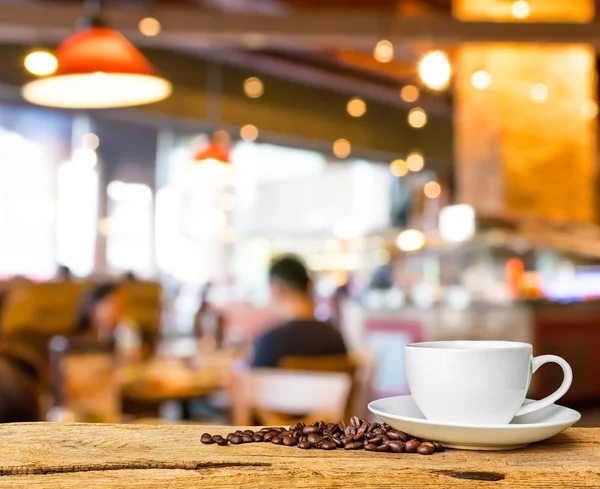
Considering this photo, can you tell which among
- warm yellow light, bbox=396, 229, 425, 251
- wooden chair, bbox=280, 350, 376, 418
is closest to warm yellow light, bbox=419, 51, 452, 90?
wooden chair, bbox=280, 350, 376, 418

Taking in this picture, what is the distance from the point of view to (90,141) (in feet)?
33.4

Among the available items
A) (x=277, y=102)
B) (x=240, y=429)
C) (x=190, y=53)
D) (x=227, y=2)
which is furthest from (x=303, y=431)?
(x=277, y=102)

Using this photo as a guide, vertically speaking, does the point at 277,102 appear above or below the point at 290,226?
above

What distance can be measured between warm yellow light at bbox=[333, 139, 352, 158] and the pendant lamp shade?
8577mm

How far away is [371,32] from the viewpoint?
22.4ft

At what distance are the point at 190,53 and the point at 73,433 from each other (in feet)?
30.7

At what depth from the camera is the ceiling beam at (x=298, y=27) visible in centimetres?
672

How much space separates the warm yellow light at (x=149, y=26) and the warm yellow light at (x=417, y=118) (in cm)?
634

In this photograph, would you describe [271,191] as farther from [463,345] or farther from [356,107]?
[463,345]

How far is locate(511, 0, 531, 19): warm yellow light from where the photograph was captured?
7.35m

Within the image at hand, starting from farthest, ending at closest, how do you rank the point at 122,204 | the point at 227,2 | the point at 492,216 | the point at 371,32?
the point at 122,204 < the point at 227,2 < the point at 492,216 < the point at 371,32

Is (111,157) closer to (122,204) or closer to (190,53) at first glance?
(122,204)

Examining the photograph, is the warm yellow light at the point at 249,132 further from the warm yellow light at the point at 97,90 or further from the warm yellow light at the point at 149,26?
the warm yellow light at the point at 97,90

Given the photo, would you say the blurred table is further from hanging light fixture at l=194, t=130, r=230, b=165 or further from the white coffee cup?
hanging light fixture at l=194, t=130, r=230, b=165
